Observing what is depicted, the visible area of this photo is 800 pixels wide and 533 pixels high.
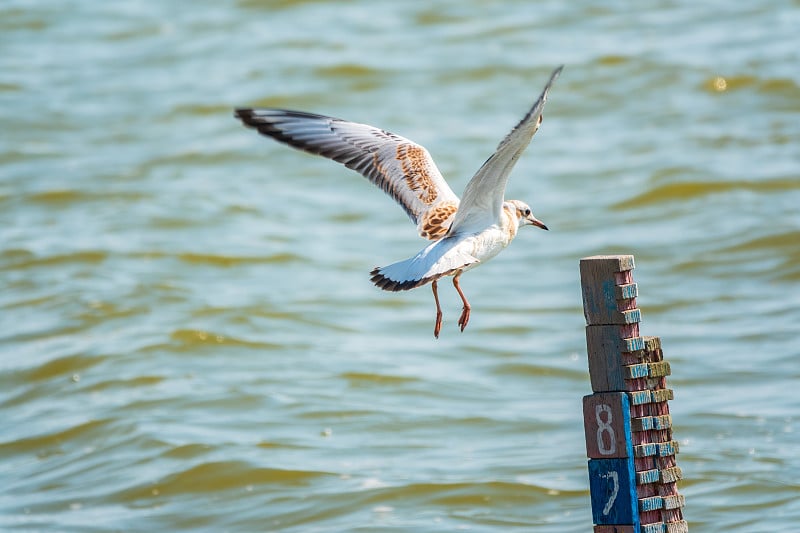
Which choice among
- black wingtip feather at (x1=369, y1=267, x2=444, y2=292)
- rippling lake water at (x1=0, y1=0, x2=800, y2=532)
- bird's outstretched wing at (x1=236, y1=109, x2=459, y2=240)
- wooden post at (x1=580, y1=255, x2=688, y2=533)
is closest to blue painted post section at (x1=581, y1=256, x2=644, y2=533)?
wooden post at (x1=580, y1=255, x2=688, y2=533)

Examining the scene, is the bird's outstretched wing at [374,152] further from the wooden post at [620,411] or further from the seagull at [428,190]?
the wooden post at [620,411]

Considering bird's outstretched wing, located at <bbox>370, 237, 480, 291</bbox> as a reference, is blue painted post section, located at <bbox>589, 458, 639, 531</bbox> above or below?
below

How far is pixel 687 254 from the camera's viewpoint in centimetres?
1363

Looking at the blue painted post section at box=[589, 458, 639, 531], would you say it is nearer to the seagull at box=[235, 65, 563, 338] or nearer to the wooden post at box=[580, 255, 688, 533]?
the wooden post at box=[580, 255, 688, 533]

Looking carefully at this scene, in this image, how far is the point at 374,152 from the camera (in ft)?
23.2

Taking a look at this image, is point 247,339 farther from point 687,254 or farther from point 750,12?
point 750,12

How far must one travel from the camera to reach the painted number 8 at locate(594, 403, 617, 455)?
5.21m

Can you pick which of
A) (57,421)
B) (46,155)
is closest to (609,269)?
(57,421)

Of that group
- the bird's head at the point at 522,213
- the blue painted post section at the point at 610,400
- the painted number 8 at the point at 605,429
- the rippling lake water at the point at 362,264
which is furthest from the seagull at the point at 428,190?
the rippling lake water at the point at 362,264

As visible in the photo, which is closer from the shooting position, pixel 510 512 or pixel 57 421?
pixel 510 512

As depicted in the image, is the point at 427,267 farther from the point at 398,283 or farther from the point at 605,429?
the point at 605,429

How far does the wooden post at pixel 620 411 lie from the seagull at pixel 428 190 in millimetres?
705

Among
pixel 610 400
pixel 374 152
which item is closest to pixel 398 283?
pixel 610 400

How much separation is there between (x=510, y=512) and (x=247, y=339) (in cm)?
457
